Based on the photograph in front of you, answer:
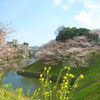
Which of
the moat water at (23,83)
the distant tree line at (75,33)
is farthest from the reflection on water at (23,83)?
the distant tree line at (75,33)

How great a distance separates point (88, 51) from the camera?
1656cm

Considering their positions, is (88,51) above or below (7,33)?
below

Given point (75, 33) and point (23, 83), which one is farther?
point (75, 33)

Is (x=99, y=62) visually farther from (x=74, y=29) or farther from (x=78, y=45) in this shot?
(x=74, y=29)

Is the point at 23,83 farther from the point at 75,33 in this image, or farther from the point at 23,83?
the point at 75,33

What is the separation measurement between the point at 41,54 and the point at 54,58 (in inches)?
155

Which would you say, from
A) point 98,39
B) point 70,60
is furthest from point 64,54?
point 98,39

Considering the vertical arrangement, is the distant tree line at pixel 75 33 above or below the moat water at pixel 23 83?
above

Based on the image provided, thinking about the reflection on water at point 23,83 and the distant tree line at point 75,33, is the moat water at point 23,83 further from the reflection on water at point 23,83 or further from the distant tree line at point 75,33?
the distant tree line at point 75,33

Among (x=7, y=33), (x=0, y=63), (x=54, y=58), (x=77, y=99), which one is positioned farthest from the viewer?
(x=54, y=58)

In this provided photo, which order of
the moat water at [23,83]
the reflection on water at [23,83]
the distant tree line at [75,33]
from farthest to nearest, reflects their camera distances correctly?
the distant tree line at [75,33] < the reflection on water at [23,83] < the moat water at [23,83]

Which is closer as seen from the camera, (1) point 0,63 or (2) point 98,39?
(1) point 0,63

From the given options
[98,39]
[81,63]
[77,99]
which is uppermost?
[98,39]

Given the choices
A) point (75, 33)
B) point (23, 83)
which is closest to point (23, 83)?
point (23, 83)
